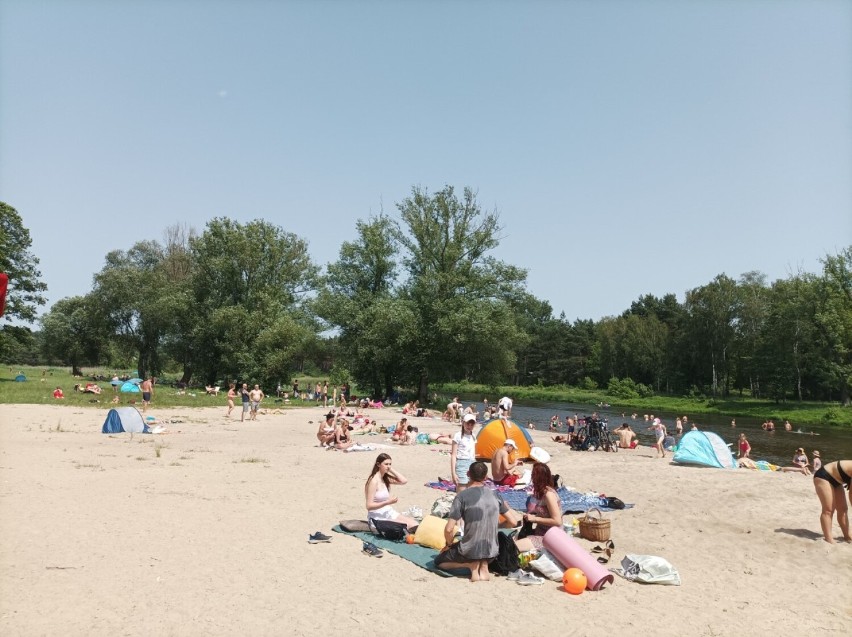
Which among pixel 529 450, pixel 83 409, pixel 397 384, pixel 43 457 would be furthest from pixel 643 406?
pixel 43 457

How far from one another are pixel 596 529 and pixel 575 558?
2.11 metres

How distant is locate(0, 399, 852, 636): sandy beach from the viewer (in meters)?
6.07

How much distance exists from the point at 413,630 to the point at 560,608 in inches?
73.9

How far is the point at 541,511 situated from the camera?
8438 mm

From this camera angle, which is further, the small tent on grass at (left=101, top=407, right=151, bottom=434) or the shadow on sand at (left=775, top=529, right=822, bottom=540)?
the small tent on grass at (left=101, top=407, right=151, bottom=434)

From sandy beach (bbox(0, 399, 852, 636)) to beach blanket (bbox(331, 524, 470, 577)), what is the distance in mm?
154

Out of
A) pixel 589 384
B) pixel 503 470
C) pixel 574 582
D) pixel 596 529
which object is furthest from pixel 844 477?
pixel 589 384

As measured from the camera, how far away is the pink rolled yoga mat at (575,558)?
24.1 ft

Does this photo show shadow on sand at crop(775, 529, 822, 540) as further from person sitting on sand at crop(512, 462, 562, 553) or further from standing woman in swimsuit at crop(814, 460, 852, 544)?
person sitting on sand at crop(512, 462, 562, 553)

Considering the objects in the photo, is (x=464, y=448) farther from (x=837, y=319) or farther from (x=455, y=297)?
(x=837, y=319)

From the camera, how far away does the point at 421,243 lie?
4597cm

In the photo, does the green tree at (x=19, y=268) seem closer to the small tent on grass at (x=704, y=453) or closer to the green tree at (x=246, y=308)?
the green tree at (x=246, y=308)

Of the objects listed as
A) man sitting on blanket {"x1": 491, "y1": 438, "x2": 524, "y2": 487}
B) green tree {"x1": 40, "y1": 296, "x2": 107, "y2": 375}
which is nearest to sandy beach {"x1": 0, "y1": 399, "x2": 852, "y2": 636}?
man sitting on blanket {"x1": 491, "y1": 438, "x2": 524, "y2": 487}

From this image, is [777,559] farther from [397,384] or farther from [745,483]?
[397,384]
